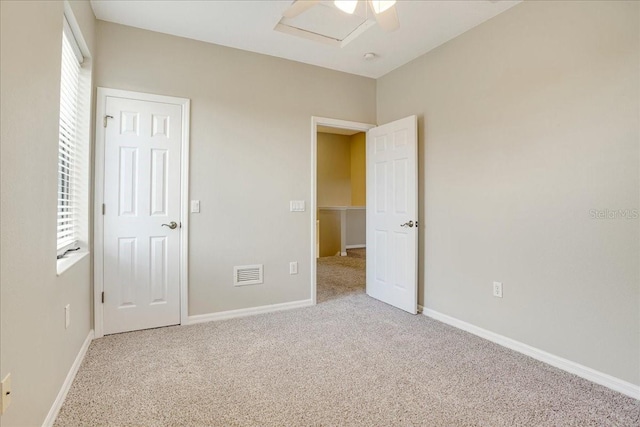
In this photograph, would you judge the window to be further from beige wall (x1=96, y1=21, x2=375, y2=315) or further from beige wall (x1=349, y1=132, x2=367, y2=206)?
beige wall (x1=349, y1=132, x2=367, y2=206)

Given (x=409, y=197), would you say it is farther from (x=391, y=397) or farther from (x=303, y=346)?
(x=391, y=397)

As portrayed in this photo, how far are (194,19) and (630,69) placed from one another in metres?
3.06

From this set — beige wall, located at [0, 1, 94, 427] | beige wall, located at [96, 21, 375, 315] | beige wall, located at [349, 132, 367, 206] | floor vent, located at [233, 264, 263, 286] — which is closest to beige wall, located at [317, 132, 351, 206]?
beige wall, located at [349, 132, 367, 206]

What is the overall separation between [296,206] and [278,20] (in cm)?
173

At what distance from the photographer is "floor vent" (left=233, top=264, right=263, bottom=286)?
326cm

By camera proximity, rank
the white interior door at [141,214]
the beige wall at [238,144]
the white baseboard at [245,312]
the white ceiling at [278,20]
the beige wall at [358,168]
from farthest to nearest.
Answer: the beige wall at [358,168] < the white baseboard at [245,312] < the beige wall at [238,144] < the white interior door at [141,214] < the white ceiling at [278,20]

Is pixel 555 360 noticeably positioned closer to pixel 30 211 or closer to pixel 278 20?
pixel 30 211

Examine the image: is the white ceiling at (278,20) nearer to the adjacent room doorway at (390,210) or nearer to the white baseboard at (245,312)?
the adjacent room doorway at (390,210)

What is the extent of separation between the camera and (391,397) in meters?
1.88

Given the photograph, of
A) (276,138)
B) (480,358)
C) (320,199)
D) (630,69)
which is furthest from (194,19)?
(320,199)

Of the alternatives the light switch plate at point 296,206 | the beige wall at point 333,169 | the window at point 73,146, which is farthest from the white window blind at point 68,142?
the beige wall at point 333,169

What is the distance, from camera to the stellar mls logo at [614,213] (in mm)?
1920

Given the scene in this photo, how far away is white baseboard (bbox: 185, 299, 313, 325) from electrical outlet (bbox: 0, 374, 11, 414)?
6.26ft

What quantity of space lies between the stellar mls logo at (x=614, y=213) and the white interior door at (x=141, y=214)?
3.15m
